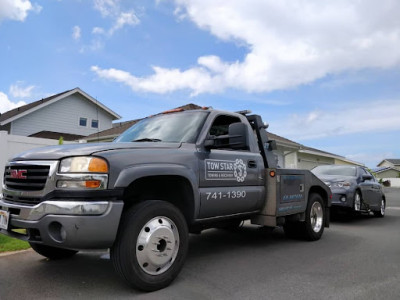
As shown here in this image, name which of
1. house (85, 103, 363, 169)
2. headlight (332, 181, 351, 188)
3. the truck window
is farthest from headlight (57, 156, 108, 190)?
house (85, 103, 363, 169)

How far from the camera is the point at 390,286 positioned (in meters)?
4.13

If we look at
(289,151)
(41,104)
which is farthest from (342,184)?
(41,104)

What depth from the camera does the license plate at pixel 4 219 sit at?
3.78 meters

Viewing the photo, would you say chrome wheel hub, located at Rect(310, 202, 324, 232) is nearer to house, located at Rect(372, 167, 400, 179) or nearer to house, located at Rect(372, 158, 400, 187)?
house, located at Rect(372, 158, 400, 187)

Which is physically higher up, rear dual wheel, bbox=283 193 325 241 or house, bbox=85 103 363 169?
house, bbox=85 103 363 169

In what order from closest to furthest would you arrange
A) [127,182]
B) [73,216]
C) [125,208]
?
[73,216] → [127,182] → [125,208]

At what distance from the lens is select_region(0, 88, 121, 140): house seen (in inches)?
956

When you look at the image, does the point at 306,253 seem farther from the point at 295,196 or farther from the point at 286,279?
the point at 286,279

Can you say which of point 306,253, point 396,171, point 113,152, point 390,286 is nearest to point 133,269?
point 113,152

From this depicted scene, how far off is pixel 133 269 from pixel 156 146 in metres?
1.31

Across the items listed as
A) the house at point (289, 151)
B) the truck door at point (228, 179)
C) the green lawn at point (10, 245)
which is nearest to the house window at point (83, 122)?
the house at point (289, 151)

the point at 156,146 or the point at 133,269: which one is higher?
the point at 156,146

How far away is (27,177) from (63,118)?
949 inches

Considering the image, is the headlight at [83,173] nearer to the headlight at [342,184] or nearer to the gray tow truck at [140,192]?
the gray tow truck at [140,192]
